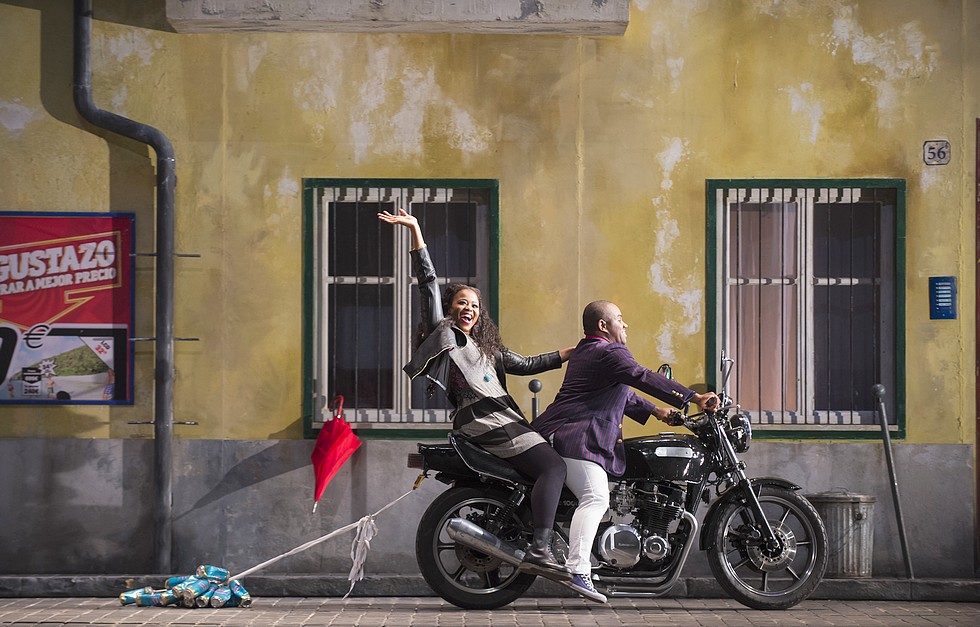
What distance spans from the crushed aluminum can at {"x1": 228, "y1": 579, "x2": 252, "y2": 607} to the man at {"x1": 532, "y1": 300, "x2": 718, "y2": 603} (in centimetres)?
237

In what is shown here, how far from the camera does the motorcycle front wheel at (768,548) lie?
8.01 m

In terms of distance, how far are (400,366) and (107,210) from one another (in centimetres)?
256

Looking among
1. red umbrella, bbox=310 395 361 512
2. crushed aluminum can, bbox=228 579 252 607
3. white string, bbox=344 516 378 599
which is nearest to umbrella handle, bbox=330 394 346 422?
red umbrella, bbox=310 395 361 512

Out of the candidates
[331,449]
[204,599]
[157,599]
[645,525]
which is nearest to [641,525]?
[645,525]

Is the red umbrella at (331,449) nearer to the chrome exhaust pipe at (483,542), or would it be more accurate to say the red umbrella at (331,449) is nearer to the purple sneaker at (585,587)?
the chrome exhaust pipe at (483,542)

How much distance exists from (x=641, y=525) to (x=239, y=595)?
2.82 m

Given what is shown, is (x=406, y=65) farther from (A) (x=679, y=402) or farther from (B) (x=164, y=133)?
(A) (x=679, y=402)

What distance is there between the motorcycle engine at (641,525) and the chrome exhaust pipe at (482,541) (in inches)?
22.4

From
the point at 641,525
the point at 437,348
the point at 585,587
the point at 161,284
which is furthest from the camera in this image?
the point at 161,284

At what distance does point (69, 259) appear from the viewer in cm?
958

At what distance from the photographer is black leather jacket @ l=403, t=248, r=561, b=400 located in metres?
7.83

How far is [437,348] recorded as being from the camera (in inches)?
308

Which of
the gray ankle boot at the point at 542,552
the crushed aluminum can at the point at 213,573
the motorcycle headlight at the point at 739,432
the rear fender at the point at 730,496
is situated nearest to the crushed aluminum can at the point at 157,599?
the crushed aluminum can at the point at 213,573

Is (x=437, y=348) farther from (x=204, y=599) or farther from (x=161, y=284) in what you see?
(x=161, y=284)
